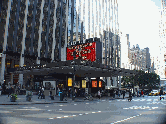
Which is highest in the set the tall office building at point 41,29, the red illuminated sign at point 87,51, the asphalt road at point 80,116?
the tall office building at point 41,29

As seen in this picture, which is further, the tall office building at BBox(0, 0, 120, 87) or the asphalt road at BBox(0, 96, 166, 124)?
the tall office building at BBox(0, 0, 120, 87)

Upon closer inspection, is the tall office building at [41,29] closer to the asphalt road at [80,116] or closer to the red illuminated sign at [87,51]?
the red illuminated sign at [87,51]

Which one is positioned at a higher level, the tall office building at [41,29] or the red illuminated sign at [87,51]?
the tall office building at [41,29]

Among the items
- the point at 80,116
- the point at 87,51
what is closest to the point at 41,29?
the point at 87,51

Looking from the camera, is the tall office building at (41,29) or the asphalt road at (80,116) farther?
the tall office building at (41,29)

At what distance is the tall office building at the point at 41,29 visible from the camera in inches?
2052

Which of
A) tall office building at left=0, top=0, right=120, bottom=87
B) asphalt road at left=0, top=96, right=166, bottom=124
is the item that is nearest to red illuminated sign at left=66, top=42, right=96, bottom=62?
tall office building at left=0, top=0, right=120, bottom=87

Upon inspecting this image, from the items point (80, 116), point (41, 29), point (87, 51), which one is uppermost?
point (41, 29)

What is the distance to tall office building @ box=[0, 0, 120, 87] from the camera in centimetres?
5212

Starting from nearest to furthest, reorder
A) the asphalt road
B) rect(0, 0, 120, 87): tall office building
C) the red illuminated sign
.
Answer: the asphalt road < the red illuminated sign < rect(0, 0, 120, 87): tall office building

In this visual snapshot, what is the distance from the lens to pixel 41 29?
62.7 m

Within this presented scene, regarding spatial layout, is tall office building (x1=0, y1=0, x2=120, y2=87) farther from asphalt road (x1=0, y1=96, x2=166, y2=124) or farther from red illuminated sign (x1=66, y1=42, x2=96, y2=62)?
asphalt road (x1=0, y1=96, x2=166, y2=124)

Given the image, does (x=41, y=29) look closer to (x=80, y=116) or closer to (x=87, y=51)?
(x=87, y=51)

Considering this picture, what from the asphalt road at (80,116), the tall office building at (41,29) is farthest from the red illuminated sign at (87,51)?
the asphalt road at (80,116)
